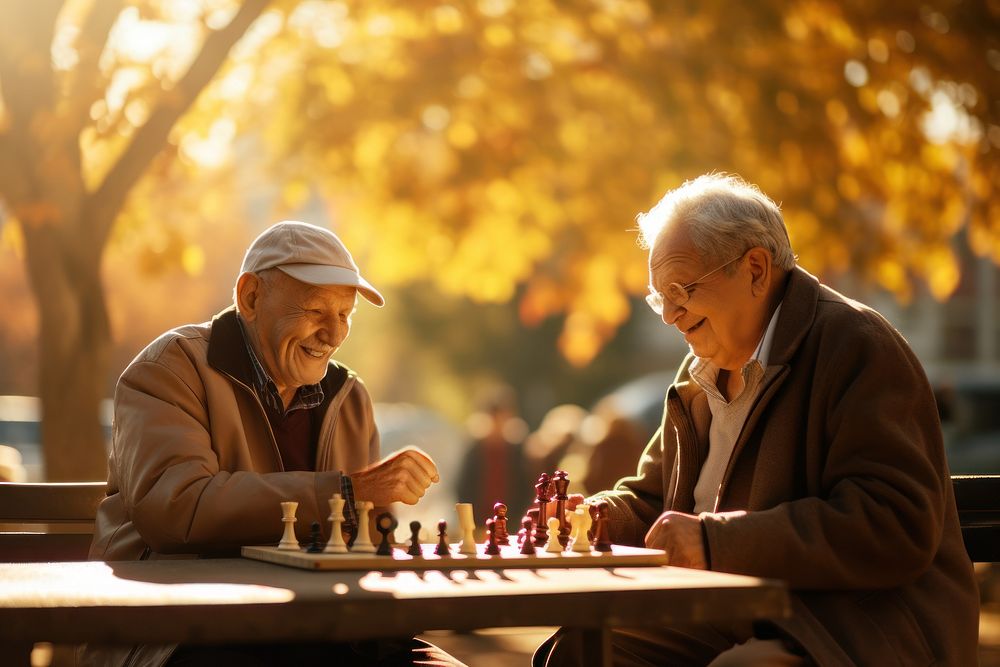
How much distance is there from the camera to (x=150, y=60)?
773cm

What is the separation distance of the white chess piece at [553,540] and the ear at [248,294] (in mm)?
1235

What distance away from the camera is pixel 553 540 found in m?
3.49

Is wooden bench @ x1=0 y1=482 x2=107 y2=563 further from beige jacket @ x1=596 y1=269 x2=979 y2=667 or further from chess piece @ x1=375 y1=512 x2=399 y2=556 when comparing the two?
beige jacket @ x1=596 y1=269 x2=979 y2=667

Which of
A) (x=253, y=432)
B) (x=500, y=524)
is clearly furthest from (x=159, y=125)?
(x=500, y=524)

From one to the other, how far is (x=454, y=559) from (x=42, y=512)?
1.74m

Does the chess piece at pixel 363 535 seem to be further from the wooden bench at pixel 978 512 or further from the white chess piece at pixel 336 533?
the wooden bench at pixel 978 512

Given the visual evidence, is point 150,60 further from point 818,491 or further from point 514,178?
point 818,491

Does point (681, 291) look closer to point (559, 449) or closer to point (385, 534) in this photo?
point (385, 534)

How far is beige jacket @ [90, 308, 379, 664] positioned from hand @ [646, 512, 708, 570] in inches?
35.8

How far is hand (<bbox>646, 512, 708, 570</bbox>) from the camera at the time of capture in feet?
11.0

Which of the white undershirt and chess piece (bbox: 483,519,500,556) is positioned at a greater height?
the white undershirt

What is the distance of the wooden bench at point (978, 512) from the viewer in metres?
4.27

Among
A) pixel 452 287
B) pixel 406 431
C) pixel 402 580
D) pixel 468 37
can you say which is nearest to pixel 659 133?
pixel 468 37

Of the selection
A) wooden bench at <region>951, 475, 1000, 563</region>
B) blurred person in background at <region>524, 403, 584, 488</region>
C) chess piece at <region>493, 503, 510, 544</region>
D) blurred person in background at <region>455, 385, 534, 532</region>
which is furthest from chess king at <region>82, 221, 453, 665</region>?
blurred person in background at <region>455, 385, 534, 532</region>
